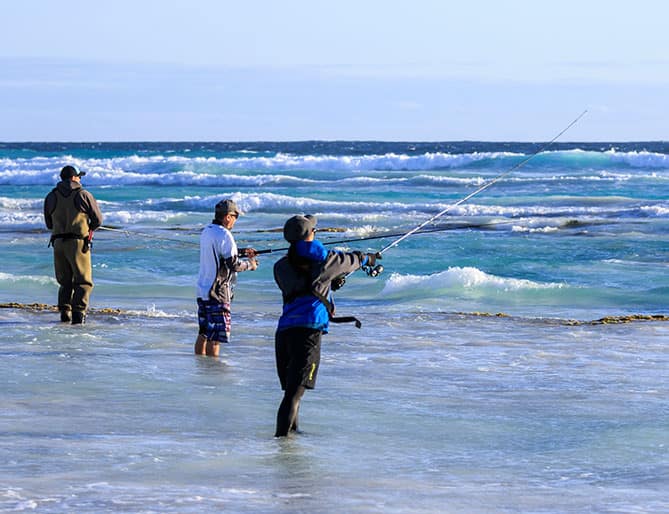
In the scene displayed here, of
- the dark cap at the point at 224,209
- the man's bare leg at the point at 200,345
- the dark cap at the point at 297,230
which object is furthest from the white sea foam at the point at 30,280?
the dark cap at the point at 297,230

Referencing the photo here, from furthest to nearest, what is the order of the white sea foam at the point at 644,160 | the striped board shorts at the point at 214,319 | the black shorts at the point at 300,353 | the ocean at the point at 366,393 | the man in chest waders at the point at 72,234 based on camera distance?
the white sea foam at the point at 644,160 < the man in chest waders at the point at 72,234 < the striped board shorts at the point at 214,319 < the black shorts at the point at 300,353 < the ocean at the point at 366,393

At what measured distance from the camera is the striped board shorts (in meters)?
9.06

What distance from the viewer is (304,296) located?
6.34 metres

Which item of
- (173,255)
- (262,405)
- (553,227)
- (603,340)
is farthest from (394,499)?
(553,227)

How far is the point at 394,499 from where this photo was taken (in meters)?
5.32

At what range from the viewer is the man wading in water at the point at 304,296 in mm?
6293

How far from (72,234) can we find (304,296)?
500 centimetres

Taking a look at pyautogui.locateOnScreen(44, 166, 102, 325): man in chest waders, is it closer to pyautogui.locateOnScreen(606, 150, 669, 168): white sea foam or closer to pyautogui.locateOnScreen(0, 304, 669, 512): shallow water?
pyautogui.locateOnScreen(0, 304, 669, 512): shallow water

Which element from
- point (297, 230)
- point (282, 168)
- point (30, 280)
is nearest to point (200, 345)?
point (297, 230)

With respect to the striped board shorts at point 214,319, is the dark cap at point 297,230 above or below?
above

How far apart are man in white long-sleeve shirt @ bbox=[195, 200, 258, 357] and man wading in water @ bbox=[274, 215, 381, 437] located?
6.89 ft

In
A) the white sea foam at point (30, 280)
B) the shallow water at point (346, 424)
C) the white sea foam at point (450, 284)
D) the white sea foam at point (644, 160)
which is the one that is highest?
the white sea foam at point (644, 160)

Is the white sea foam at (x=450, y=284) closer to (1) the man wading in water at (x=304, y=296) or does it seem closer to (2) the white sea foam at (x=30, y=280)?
(2) the white sea foam at (x=30, y=280)

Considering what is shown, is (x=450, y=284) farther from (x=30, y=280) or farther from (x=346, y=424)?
(x=346, y=424)
